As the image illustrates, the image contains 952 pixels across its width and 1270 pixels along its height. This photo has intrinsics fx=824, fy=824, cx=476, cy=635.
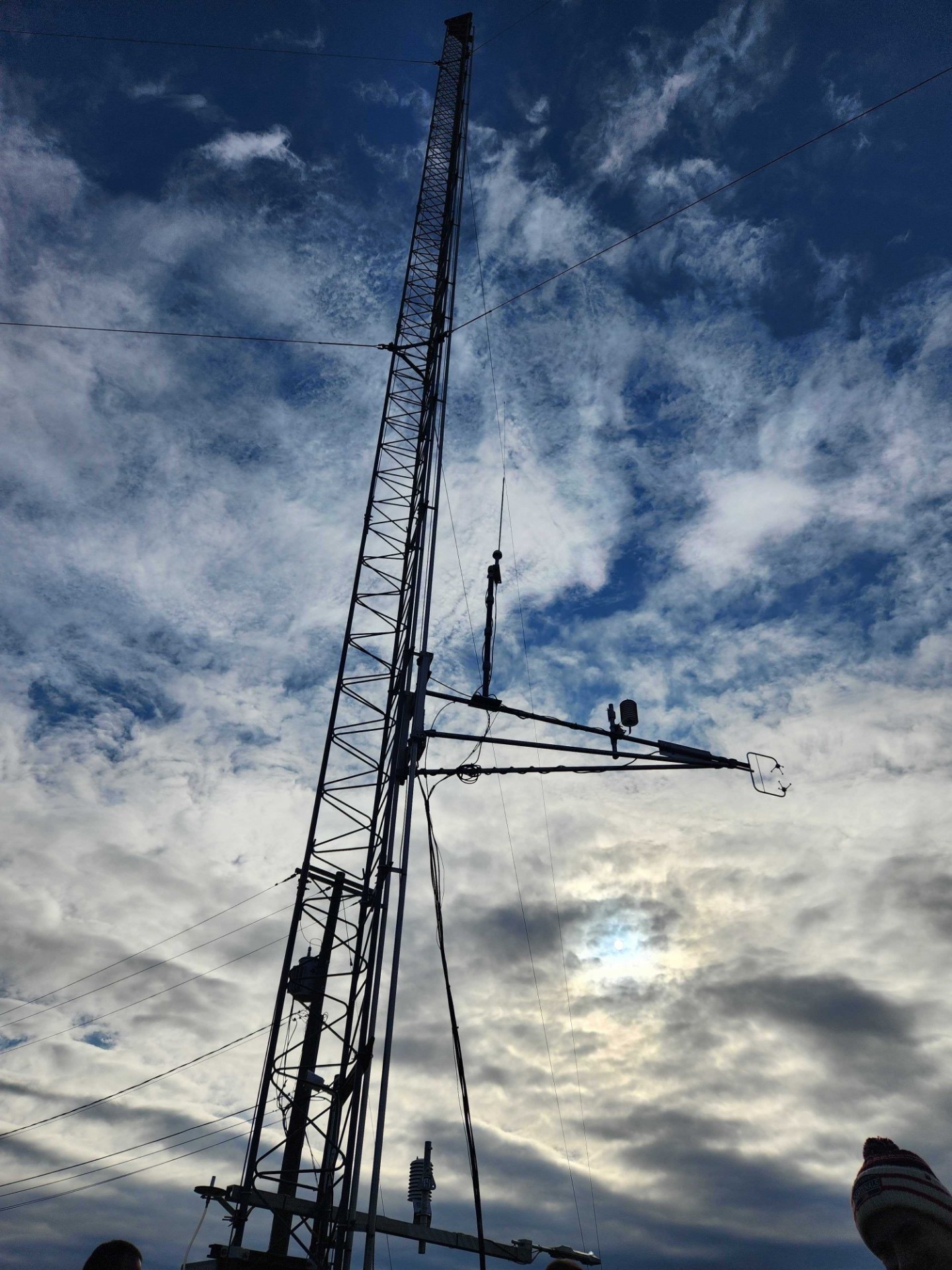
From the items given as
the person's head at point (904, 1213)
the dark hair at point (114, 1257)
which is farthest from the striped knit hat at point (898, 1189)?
the dark hair at point (114, 1257)

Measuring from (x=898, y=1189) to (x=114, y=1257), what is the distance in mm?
3360

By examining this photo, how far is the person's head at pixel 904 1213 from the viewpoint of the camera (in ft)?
8.89

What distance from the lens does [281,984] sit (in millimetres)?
18359

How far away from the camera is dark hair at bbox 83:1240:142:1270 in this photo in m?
3.68

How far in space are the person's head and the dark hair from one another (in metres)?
3.17

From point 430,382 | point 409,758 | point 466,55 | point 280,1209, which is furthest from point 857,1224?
point 466,55

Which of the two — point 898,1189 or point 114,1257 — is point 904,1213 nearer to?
point 898,1189

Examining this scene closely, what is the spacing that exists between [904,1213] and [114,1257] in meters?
3.36

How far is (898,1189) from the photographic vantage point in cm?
279

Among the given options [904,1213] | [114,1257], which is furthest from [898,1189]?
[114,1257]

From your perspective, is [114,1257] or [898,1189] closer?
[898,1189]

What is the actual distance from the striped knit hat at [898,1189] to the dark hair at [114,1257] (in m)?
3.16

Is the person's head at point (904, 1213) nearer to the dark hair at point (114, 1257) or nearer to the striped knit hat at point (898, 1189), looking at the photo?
the striped knit hat at point (898, 1189)

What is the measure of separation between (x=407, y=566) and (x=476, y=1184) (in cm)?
1669
